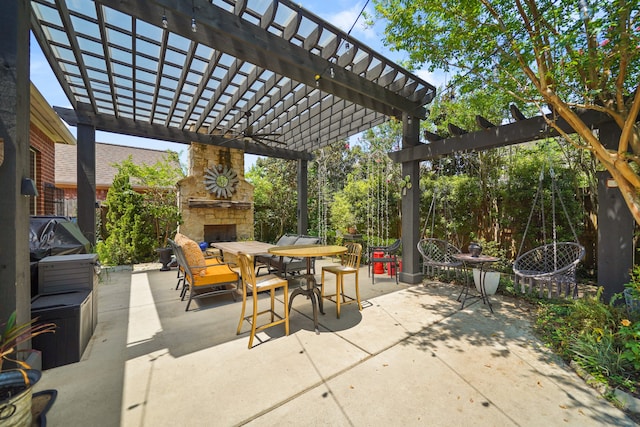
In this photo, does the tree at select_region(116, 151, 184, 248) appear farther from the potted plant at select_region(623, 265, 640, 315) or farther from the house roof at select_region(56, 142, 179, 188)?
the potted plant at select_region(623, 265, 640, 315)

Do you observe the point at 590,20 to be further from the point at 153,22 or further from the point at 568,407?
the point at 153,22

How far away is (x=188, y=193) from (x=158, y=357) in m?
5.69

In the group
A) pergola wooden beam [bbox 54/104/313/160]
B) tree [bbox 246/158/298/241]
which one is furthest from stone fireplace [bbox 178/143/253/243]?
tree [bbox 246/158/298/241]

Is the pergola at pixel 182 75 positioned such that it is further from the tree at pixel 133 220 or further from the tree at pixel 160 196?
the tree at pixel 160 196

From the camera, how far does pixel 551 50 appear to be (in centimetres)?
268

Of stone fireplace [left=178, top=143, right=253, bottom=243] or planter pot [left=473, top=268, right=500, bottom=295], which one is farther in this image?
stone fireplace [left=178, top=143, right=253, bottom=243]

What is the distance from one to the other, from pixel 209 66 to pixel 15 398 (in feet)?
13.7

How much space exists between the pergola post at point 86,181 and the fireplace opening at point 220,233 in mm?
2881

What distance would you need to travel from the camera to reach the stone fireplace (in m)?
7.18

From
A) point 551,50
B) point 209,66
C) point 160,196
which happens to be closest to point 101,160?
point 160,196

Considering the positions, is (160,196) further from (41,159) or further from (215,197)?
(41,159)

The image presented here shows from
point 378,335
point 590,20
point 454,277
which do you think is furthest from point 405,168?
point 378,335

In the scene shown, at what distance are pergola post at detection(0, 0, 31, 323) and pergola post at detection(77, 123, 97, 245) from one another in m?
4.21

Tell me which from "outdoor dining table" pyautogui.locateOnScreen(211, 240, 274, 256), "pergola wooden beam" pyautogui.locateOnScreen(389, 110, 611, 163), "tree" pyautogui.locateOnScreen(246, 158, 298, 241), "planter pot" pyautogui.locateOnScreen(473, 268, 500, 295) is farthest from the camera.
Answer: "tree" pyautogui.locateOnScreen(246, 158, 298, 241)
